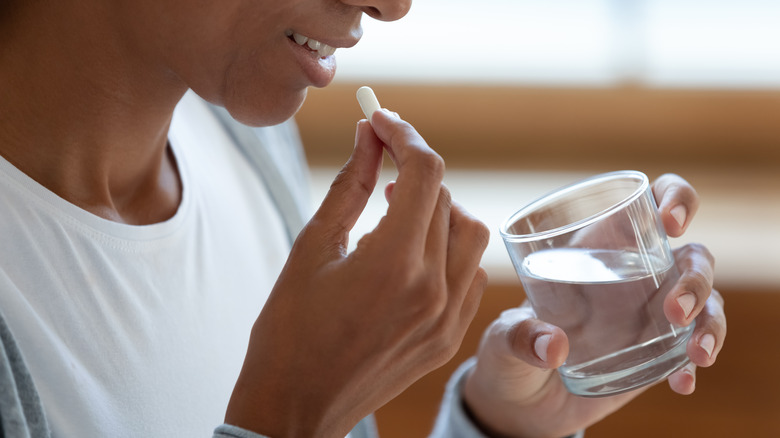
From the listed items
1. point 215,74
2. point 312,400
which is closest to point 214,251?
point 215,74

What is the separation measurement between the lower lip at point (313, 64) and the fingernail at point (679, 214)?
34cm

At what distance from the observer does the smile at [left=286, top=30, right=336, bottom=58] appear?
75 cm

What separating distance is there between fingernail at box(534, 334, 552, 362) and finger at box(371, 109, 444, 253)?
0.16 metres

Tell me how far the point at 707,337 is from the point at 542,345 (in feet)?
0.48

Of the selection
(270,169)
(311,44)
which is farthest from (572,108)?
(311,44)

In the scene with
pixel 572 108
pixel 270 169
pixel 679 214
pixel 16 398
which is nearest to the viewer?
pixel 16 398

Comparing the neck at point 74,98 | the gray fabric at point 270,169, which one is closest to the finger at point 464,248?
the neck at point 74,98

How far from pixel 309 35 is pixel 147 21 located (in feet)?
0.45

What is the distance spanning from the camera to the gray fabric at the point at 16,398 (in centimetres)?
58

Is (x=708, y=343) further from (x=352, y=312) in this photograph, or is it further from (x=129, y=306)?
(x=129, y=306)

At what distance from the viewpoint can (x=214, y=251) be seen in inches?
35.6

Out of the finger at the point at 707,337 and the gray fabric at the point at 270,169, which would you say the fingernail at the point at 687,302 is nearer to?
the finger at the point at 707,337

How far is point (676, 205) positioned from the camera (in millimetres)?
800

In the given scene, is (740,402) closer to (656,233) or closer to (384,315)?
(656,233)
